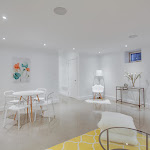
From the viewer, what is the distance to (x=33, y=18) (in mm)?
2283

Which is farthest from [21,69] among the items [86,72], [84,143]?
[84,143]

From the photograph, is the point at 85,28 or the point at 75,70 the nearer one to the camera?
the point at 85,28

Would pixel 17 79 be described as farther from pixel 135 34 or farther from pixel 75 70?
pixel 135 34

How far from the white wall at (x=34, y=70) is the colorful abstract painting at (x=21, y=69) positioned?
131 mm

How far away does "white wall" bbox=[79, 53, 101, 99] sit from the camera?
585 cm

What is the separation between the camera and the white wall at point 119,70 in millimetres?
4496

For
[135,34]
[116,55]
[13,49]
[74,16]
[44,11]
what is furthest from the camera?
[116,55]

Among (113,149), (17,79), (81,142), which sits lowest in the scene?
(81,142)

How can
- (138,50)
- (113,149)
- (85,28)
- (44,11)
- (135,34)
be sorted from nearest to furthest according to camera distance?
(113,149) → (44,11) → (85,28) → (135,34) → (138,50)

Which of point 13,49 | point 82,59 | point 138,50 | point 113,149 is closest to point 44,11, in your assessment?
point 113,149

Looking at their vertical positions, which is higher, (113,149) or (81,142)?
(113,149)

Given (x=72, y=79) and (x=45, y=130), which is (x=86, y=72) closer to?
(x=72, y=79)

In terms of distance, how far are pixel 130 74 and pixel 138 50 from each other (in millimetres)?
1076

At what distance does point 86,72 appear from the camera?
6020 millimetres
